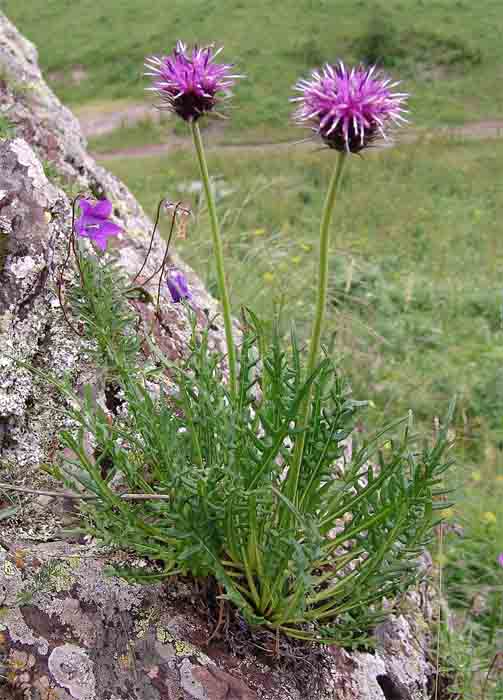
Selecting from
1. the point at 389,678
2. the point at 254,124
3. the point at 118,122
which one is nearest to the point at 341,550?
the point at 389,678

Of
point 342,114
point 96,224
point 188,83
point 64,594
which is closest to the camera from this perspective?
point 342,114

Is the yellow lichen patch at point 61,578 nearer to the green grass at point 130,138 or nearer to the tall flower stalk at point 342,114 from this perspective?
the tall flower stalk at point 342,114

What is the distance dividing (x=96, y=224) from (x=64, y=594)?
35.5 inches

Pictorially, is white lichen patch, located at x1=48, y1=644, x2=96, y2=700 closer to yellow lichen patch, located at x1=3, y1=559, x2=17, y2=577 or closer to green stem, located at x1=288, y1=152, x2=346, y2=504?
yellow lichen patch, located at x1=3, y1=559, x2=17, y2=577

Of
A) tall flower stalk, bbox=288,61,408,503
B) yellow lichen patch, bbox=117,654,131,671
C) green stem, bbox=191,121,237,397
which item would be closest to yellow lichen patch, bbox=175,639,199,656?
yellow lichen patch, bbox=117,654,131,671

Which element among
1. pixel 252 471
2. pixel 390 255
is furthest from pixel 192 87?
pixel 390 255

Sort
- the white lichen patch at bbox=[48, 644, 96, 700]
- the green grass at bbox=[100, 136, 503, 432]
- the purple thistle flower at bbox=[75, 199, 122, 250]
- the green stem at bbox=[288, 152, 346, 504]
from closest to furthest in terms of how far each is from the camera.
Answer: the green stem at bbox=[288, 152, 346, 504], the white lichen patch at bbox=[48, 644, 96, 700], the purple thistle flower at bbox=[75, 199, 122, 250], the green grass at bbox=[100, 136, 503, 432]

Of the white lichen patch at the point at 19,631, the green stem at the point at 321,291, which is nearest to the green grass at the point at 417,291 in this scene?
the green stem at the point at 321,291

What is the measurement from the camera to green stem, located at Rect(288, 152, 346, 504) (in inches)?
42.1

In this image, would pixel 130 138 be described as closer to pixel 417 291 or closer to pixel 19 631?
pixel 417 291

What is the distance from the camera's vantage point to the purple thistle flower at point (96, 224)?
1688 mm

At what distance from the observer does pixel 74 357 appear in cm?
179

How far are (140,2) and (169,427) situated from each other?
2820 centimetres

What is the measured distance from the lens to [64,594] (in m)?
1.47
